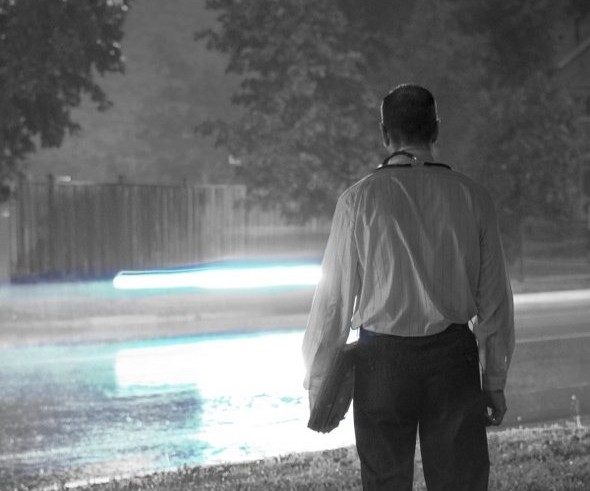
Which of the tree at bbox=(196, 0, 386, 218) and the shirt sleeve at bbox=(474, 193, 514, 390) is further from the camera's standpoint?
the tree at bbox=(196, 0, 386, 218)

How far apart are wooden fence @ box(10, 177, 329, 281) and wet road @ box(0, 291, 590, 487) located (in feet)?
36.1

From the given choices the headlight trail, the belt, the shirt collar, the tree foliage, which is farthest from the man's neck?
the tree foliage

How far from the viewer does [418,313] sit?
3.00m

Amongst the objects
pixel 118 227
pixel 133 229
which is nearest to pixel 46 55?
pixel 118 227

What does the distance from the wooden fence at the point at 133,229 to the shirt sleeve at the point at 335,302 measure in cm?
2136

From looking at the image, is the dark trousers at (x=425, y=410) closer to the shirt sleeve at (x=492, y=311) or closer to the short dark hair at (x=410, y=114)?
the shirt sleeve at (x=492, y=311)

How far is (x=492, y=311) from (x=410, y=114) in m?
0.67

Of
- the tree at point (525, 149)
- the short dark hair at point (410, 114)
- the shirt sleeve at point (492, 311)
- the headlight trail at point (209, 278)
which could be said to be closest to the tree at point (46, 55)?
the headlight trail at point (209, 278)

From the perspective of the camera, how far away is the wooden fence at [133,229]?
79.2 feet

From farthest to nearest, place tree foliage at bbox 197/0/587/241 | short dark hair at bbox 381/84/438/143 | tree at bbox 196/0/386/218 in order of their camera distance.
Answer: tree foliage at bbox 197/0/587/241 < tree at bbox 196/0/386/218 < short dark hair at bbox 381/84/438/143

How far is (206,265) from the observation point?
2773cm

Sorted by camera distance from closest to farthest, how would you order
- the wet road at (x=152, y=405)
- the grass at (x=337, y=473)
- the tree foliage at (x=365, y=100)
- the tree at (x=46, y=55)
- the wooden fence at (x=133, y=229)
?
1. the grass at (x=337, y=473)
2. the wet road at (x=152, y=405)
3. the tree at (x=46, y=55)
4. the tree foliage at (x=365, y=100)
5. the wooden fence at (x=133, y=229)

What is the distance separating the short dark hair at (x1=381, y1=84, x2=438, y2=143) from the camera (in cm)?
310

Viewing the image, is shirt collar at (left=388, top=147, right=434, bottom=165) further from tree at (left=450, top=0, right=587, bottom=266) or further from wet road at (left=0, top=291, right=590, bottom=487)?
tree at (left=450, top=0, right=587, bottom=266)
